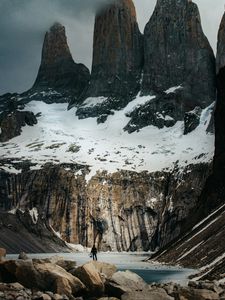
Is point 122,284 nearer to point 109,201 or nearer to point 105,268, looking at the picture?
point 105,268

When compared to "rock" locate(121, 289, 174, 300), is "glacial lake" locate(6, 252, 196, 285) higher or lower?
lower

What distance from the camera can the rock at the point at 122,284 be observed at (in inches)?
1114

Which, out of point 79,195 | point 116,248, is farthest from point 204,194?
point 79,195

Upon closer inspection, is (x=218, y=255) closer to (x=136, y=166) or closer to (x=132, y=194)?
(x=132, y=194)

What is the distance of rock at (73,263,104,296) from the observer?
28891 mm

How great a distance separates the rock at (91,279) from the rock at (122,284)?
40 centimetres

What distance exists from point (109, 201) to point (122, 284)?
146514 millimetres

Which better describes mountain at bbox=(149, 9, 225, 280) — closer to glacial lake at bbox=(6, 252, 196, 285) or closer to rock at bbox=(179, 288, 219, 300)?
glacial lake at bbox=(6, 252, 196, 285)

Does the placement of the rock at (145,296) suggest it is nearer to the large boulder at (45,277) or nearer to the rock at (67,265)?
the large boulder at (45,277)

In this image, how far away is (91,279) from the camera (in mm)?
29203

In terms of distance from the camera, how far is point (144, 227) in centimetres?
16925

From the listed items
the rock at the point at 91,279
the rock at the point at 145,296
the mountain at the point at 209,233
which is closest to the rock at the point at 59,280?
the rock at the point at 91,279

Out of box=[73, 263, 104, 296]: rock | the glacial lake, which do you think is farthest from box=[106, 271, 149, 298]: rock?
the glacial lake

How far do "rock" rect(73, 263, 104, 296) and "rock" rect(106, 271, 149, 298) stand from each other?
1.30 ft
